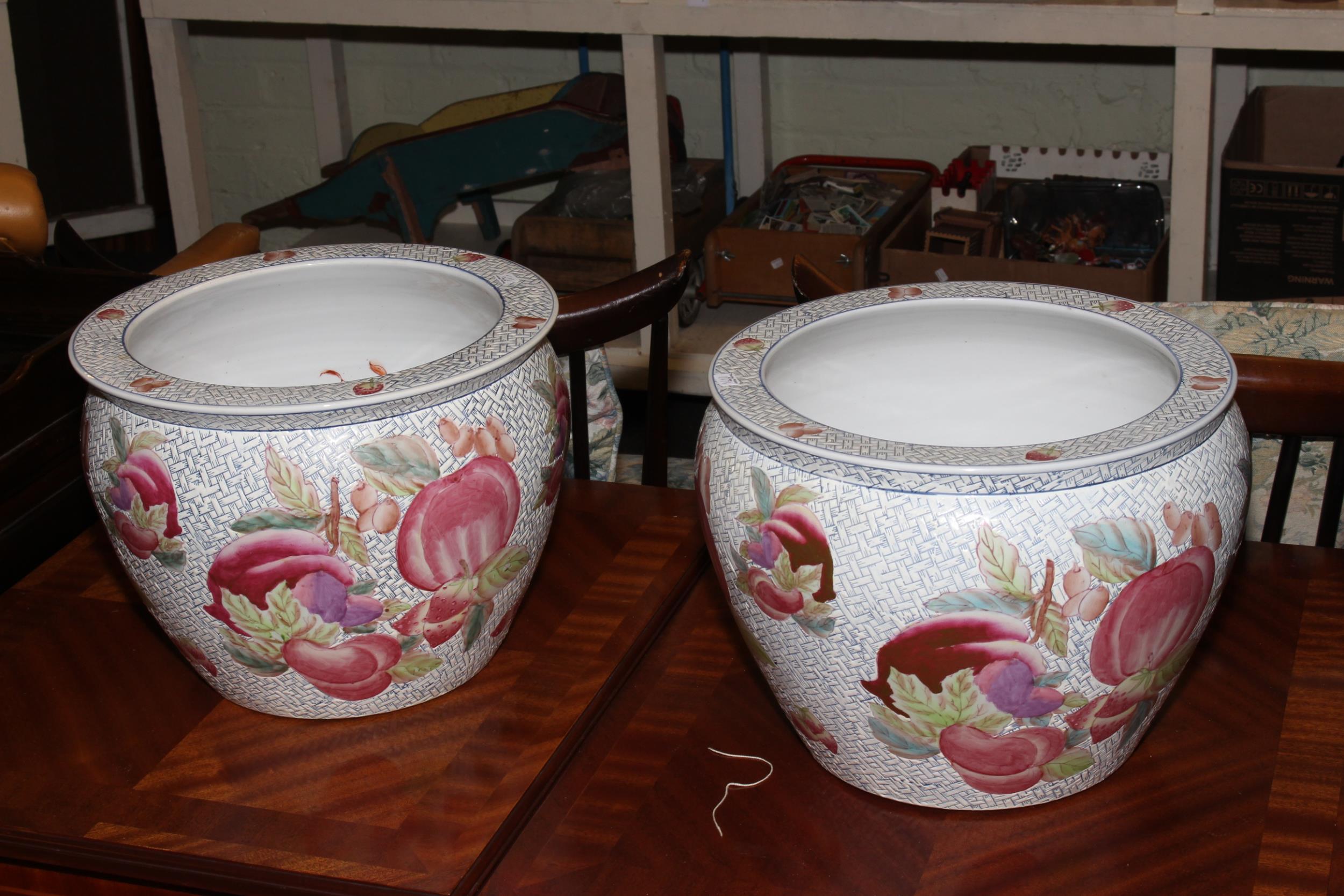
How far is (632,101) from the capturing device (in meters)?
2.06

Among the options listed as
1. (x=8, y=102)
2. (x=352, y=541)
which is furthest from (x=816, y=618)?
(x=8, y=102)

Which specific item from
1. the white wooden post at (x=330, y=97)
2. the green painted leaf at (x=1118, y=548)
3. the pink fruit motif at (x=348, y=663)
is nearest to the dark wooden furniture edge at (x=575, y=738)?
the pink fruit motif at (x=348, y=663)

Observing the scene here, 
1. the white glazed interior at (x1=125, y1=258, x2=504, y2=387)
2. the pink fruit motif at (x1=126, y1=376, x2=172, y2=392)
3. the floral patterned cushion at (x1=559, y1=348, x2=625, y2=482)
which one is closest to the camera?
the pink fruit motif at (x1=126, y1=376, x2=172, y2=392)

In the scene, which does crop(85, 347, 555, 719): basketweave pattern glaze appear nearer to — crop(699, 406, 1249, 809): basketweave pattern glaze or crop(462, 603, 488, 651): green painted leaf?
crop(462, 603, 488, 651): green painted leaf

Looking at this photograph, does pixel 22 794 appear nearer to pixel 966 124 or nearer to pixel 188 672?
pixel 188 672

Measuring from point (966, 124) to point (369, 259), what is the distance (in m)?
2.04

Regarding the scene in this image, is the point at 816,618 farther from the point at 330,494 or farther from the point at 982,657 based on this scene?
the point at 330,494

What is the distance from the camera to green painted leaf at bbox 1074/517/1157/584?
61 centimetres

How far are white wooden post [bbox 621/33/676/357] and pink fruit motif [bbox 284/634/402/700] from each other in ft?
4.34

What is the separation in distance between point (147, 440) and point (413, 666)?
0.63ft

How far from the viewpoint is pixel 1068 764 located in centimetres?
70

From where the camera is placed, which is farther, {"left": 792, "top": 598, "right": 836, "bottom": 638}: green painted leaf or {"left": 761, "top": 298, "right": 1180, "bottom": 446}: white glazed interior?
{"left": 761, "top": 298, "right": 1180, "bottom": 446}: white glazed interior

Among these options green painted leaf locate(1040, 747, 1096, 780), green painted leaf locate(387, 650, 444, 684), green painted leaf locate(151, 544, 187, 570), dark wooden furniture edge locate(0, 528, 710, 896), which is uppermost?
green painted leaf locate(151, 544, 187, 570)

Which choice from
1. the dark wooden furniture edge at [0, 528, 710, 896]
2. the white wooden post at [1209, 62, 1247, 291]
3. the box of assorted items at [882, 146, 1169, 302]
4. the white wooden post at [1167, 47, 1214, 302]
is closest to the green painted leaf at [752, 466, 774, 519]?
the dark wooden furniture edge at [0, 528, 710, 896]
